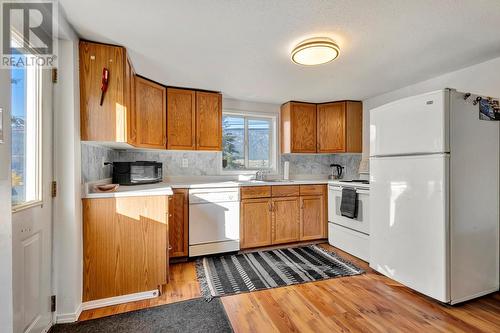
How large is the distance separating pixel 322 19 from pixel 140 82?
1905 mm

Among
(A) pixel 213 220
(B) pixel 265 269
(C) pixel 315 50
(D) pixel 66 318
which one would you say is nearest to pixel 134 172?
(A) pixel 213 220

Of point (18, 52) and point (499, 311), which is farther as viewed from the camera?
point (499, 311)

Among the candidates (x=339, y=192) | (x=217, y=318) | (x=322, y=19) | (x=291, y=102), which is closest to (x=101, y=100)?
(x=322, y=19)

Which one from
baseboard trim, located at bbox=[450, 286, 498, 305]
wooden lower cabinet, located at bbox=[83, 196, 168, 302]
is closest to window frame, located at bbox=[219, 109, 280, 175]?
wooden lower cabinet, located at bbox=[83, 196, 168, 302]

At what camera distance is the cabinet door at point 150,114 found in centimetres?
246

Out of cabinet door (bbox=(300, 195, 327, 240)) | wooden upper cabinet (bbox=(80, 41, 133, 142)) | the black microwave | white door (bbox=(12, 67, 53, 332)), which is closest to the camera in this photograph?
white door (bbox=(12, 67, 53, 332))

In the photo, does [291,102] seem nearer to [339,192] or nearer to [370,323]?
[339,192]

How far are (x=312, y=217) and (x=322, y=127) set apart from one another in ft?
4.56

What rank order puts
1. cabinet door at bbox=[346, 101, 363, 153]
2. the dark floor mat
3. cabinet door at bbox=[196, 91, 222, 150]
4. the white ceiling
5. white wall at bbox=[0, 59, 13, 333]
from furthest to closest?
cabinet door at bbox=[346, 101, 363, 153]
cabinet door at bbox=[196, 91, 222, 150]
the dark floor mat
the white ceiling
white wall at bbox=[0, 59, 13, 333]

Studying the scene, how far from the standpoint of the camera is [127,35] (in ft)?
5.73

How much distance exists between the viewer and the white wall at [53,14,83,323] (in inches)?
63.8

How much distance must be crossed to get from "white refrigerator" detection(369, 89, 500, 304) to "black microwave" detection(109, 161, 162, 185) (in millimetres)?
2516

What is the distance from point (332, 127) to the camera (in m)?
3.55

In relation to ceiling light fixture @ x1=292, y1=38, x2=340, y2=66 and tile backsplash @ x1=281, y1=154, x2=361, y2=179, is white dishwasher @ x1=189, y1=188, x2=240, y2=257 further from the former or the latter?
ceiling light fixture @ x1=292, y1=38, x2=340, y2=66
